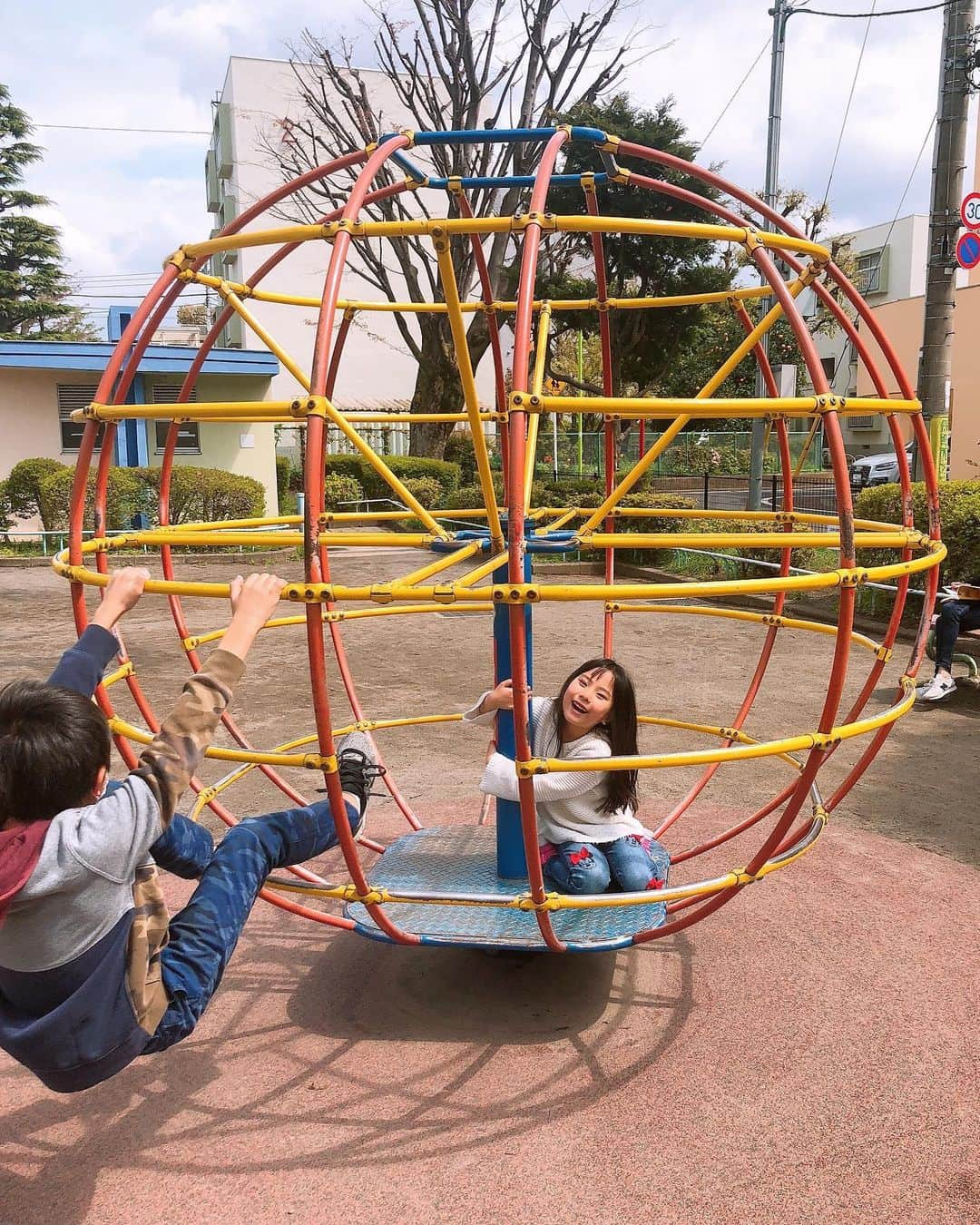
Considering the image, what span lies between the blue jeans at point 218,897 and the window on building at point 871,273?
119ft

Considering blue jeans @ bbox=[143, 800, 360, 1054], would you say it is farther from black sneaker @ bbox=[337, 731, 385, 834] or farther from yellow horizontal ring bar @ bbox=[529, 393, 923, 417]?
yellow horizontal ring bar @ bbox=[529, 393, 923, 417]

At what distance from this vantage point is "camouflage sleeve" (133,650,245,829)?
1.84 metres

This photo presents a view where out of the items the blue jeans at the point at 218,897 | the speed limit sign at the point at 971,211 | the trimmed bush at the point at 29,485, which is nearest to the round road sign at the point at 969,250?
the speed limit sign at the point at 971,211

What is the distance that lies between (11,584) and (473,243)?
10.4m

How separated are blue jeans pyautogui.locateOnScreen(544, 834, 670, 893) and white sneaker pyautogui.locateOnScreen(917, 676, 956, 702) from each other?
4.06 metres

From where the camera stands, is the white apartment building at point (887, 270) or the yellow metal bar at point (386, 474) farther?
the white apartment building at point (887, 270)

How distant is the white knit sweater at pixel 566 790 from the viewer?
282cm

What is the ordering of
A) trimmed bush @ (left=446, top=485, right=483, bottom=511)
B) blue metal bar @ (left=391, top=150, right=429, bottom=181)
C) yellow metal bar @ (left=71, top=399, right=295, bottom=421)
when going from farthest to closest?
trimmed bush @ (left=446, top=485, right=483, bottom=511)
blue metal bar @ (left=391, top=150, right=429, bottom=181)
yellow metal bar @ (left=71, top=399, right=295, bottom=421)

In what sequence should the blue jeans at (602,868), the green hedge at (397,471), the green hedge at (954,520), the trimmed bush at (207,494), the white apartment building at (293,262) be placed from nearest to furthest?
the blue jeans at (602,868) < the green hedge at (954,520) < the trimmed bush at (207,494) < the green hedge at (397,471) < the white apartment building at (293,262)

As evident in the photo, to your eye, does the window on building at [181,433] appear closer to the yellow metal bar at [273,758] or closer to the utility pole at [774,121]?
the utility pole at [774,121]

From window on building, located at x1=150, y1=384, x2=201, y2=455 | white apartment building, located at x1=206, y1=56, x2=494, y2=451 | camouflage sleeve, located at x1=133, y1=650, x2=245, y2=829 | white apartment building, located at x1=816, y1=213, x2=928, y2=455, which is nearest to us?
camouflage sleeve, located at x1=133, y1=650, x2=245, y2=829

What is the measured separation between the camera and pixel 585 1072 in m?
2.59

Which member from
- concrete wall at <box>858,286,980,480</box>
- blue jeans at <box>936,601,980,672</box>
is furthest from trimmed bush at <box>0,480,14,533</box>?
concrete wall at <box>858,286,980,480</box>

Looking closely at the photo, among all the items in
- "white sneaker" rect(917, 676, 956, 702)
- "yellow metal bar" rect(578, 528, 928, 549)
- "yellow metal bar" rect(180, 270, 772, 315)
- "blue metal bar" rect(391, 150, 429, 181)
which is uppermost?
"blue metal bar" rect(391, 150, 429, 181)
